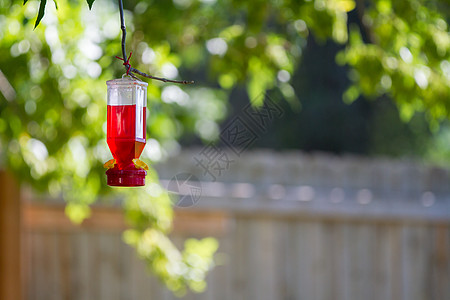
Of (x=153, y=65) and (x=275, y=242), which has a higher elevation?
(x=153, y=65)

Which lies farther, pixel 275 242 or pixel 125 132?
pixel 275 242

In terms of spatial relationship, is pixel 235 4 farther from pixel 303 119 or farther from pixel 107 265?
pixel 303 119

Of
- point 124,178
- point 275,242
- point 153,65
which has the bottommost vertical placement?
point 275,242

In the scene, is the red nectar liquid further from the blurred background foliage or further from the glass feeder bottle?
the blurred background foliage

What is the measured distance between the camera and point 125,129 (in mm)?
1247

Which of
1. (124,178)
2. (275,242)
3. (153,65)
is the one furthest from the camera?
(275,242)

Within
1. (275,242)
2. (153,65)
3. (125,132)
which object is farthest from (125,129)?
(275,242)

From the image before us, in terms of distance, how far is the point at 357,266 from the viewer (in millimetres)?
4129

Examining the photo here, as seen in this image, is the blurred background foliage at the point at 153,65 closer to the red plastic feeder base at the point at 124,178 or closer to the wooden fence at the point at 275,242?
the red plastic feeder base at the point at 124,178

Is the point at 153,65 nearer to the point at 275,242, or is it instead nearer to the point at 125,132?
the point at 125,132

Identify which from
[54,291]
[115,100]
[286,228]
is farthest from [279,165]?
[115,100]

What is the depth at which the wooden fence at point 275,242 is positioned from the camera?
4.03m

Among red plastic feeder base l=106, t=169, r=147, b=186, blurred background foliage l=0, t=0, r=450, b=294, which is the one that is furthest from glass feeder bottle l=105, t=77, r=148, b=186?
blurred background foliage l=0, t=0, r=450, b=294

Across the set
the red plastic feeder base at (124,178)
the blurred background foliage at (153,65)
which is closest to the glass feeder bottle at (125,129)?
the red plastic feeder base at (124,178)
